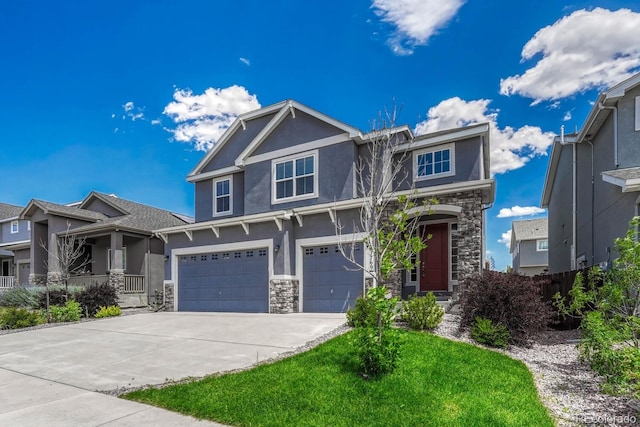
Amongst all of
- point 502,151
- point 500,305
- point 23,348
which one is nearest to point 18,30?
point 23,348

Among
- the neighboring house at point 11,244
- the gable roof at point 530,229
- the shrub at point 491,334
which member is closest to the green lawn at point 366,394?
the shrub at point 491,334

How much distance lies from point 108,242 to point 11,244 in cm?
1114

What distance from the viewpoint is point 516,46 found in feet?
43.0

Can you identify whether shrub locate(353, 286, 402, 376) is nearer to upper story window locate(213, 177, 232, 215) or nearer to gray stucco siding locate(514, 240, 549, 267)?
upper story window locate(213, 177, 232, 215)

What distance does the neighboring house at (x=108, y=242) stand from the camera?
18625mm

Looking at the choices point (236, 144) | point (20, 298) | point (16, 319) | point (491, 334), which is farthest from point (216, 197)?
point (491, 334)

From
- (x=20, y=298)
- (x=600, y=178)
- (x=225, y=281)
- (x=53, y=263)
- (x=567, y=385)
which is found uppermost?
(x=600, y=178)

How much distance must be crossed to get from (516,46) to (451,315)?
9693 millimetres

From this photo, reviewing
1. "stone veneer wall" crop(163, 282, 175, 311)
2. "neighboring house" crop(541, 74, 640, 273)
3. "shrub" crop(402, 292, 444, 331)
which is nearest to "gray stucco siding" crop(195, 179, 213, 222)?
"stone veneer wall" crop(163, 282, 175, 311)

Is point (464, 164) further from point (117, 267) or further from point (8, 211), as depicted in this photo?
point (8, 211)

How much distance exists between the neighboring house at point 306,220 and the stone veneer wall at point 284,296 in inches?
1.4

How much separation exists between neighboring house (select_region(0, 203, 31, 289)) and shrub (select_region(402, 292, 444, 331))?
2776 centimetres

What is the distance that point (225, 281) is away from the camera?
1548 cm

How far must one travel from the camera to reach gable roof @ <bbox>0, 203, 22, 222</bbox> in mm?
30259
